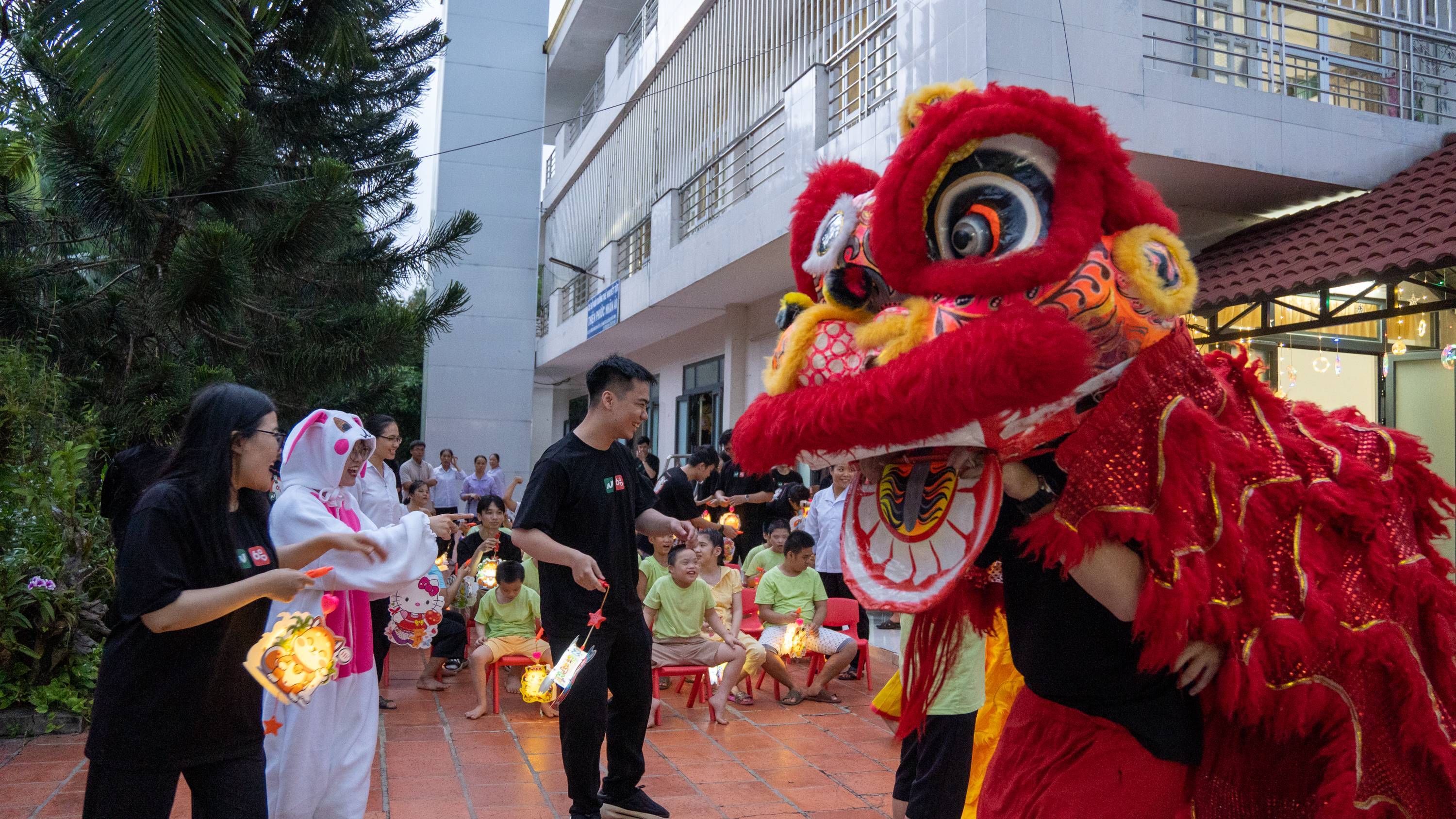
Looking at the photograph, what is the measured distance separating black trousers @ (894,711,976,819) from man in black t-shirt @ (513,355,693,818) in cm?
106

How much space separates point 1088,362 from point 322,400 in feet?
46.1

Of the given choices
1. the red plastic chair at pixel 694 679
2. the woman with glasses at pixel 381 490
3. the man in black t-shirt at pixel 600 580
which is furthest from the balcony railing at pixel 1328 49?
the woman with glasses at pixel 381 490

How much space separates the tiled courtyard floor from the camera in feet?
14.2

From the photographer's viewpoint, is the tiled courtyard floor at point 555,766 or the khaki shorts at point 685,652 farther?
the khaki shorts at point 685,652

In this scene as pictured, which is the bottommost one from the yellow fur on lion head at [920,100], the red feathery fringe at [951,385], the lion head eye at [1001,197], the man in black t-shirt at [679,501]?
the man in black t-shirt at [679,501]

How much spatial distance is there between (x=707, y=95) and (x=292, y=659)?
11.3m

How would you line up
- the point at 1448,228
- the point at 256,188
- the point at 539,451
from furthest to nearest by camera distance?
the point at 539,451, the point at 256,188, the point at 1448,228

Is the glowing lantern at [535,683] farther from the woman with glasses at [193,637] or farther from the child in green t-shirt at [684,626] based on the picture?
the woman with glasses at [193,637]

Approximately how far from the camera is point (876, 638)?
27.9 ft

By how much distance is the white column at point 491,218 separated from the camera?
52.7 ft

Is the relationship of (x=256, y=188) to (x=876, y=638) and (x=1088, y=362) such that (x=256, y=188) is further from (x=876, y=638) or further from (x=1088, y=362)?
(x=1088, y=362)

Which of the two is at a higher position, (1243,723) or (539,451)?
(539,451)

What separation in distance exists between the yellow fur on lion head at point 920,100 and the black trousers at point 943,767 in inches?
83.9

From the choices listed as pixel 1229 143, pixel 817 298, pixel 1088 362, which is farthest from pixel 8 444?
pixel 1229 143
